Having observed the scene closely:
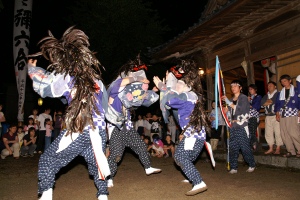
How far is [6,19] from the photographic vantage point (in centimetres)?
2102

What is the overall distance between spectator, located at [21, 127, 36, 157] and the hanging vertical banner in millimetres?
3305

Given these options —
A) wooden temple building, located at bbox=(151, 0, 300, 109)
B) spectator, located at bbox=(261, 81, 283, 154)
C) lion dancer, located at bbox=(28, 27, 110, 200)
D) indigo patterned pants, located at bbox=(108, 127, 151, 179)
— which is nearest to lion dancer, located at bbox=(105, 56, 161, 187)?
indigo patterned pants, located at bbox=(108, 127, 151, 179)

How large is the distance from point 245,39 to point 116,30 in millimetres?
7603

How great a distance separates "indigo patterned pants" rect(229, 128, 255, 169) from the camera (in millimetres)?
6227

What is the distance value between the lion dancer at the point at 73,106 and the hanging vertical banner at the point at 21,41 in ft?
34.9

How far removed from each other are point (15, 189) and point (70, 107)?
2497 millimetres

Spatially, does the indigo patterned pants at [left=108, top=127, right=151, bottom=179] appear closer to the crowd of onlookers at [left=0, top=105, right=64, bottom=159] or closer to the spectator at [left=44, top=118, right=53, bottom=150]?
the crowd of onlookers at [left=0, top=105, right=64, bottom=159]

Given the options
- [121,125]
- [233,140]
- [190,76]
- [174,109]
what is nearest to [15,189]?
[121,125]

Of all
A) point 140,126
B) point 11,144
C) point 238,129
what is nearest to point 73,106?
point 238,129

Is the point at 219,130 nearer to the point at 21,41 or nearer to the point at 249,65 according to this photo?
the point at 249,65

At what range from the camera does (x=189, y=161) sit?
456 centimetres

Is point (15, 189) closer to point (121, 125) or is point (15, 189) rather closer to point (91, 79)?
point (121, 125)

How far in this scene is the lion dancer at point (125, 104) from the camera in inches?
199

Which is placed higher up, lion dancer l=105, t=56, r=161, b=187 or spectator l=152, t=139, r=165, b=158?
lion dancer l=105, t=56, r=161, b=187
